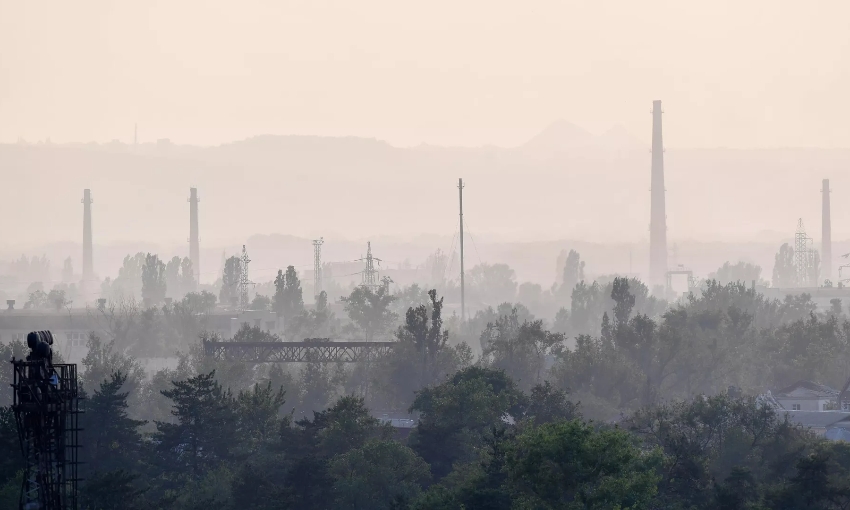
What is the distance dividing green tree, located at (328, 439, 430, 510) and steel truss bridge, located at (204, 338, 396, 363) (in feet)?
130

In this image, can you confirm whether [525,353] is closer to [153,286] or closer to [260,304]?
[260,304]

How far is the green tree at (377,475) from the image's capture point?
50.9 m

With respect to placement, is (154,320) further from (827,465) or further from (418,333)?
(827,465)

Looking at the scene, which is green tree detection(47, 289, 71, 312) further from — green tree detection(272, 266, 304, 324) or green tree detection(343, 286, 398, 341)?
green tree detection(343, 286, 398, 341)

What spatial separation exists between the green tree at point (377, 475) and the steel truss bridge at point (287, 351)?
39.6 meters

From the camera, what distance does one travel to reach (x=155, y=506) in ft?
153

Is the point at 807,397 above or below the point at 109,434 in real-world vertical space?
below

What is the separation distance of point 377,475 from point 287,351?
44560mm

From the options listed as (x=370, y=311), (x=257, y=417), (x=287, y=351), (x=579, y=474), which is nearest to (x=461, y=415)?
(x=257, y=417)

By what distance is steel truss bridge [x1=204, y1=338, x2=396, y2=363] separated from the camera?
9456 cm

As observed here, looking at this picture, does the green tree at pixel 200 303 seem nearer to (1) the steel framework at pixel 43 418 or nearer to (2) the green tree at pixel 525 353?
(2) the green tree at pixel 525 353

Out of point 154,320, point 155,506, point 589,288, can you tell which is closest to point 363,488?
point 155,506

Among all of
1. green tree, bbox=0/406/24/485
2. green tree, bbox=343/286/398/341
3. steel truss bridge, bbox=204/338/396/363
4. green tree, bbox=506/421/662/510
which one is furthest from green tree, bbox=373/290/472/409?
green tree, bbox=506/421/662/510

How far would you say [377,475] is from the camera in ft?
171
